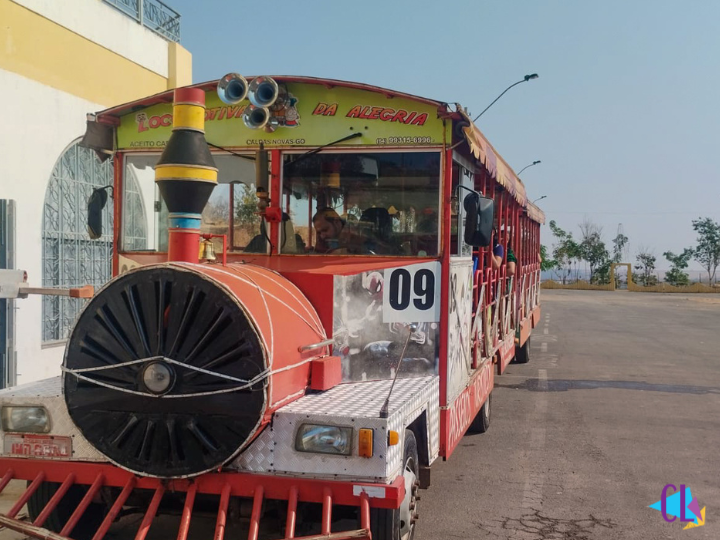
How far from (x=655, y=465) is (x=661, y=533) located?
1.83 metres

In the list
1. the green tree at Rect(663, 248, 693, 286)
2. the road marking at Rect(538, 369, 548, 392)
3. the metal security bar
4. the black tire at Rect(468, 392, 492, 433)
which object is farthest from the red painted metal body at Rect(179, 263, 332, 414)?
the green tree at Rect(663, 248, 693, 286)

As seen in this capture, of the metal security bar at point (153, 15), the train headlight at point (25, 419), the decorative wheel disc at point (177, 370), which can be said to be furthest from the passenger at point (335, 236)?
the metal security bar at point (153, 15)

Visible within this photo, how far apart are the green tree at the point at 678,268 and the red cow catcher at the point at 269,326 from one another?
52.2 meters

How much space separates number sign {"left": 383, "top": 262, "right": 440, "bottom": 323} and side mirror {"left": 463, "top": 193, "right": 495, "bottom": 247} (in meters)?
0.30

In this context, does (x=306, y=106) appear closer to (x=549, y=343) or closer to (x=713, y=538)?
(x=713, y=538)

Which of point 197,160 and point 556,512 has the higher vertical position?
point 197,160

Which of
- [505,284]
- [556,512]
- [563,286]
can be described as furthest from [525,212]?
[563,286]

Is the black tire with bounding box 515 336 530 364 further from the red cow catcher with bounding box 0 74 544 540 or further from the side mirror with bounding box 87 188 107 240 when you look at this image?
the side mirror with bounding box 87 188 107 240

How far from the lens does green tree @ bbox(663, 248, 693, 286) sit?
54.1 meters

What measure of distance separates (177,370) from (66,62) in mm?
8790

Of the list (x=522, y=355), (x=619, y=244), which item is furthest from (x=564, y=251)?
(x=522, y=355)

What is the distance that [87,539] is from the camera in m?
4.49

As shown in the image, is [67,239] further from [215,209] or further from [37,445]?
[37,445]

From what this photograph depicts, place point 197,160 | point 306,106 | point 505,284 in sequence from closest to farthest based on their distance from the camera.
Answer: point 197,160 → point 306,106 → point 505,284
